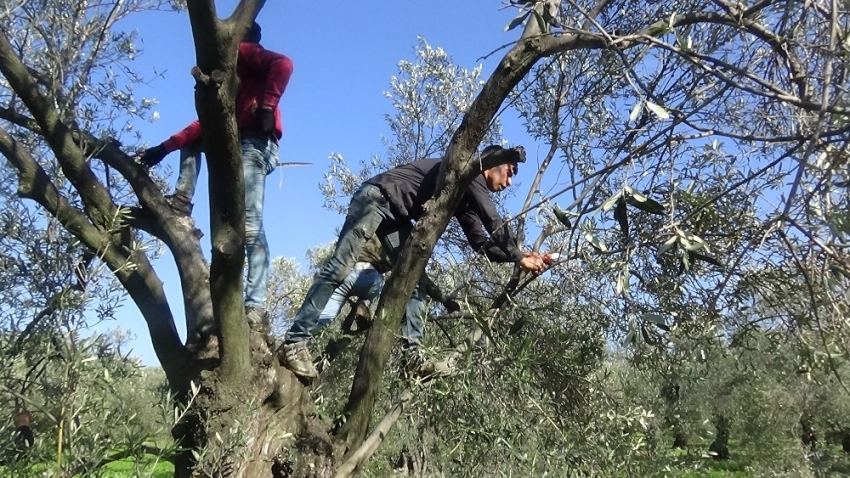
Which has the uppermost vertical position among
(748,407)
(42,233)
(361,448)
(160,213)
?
(748,407)

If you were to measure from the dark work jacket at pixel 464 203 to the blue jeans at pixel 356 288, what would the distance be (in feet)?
1.45

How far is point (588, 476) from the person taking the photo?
377cm

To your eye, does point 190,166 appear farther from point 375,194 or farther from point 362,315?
point 362,315

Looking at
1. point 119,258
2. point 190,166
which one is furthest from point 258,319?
point 190,166

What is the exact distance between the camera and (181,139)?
4.23m

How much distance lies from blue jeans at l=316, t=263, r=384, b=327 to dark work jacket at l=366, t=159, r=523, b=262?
0.44 m

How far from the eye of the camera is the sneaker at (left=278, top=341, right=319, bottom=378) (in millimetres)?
3824

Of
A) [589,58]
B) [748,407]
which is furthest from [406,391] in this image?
[748,407]

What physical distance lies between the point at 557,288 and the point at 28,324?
3617 mm

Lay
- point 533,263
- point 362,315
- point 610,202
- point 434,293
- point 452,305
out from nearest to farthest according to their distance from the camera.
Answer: point 610,202 < point 533,263 < point 362,315 < point 434,293 < point 452,305

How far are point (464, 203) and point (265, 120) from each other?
1.39 meters

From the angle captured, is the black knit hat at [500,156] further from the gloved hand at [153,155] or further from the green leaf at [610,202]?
the gloved hand at [153,155]

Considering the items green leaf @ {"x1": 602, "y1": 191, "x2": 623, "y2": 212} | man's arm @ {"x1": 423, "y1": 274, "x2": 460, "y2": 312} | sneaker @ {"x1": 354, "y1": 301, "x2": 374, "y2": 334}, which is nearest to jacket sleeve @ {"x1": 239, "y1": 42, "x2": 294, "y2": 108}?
sneaker @ {"x1": 354, "y1": 301, "x2": 374, "y2": 334}

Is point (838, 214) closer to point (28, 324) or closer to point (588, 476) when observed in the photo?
point (588, 476)
